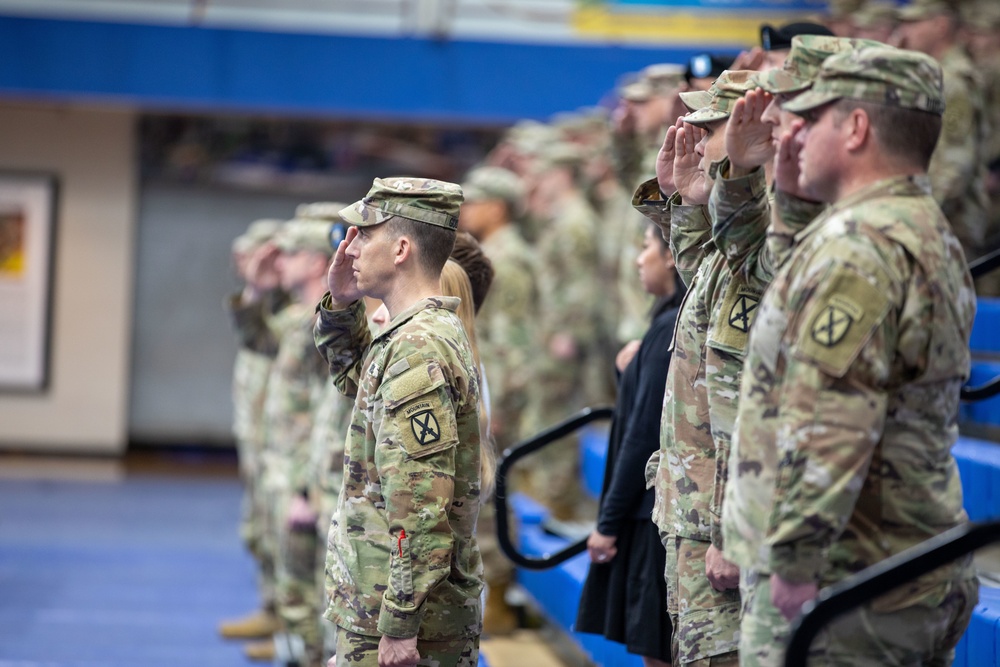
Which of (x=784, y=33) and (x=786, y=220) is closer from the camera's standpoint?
(x=786, y=220)

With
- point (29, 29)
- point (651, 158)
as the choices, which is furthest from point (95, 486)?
point (651, 158)

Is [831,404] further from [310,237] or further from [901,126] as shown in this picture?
[310,237]

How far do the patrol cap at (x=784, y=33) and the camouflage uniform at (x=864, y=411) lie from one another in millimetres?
1479

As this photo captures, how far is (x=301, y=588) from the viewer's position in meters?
4.86

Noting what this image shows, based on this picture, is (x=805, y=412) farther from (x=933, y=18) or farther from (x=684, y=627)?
(x=933, y=18)

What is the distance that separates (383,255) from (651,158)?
6.61 feet

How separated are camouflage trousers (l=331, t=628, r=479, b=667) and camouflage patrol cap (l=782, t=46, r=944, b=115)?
1.40m

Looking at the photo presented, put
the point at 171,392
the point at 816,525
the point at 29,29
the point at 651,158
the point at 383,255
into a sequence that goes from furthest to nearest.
Answer: the point at 171,392 < the point at 29,29 < the point at 651,158 < the point at 383,255 < the point at 816,525

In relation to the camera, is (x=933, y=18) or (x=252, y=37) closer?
(x=933, y=18)

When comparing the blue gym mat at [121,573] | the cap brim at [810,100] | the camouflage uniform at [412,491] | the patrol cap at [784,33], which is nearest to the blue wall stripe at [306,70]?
the blue gym mat at [121,573]

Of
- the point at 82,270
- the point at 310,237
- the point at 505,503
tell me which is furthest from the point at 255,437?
the point at 82,270

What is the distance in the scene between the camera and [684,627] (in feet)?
8.43

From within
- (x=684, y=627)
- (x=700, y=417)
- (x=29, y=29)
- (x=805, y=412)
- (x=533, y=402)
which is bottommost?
(x=533, y=402)

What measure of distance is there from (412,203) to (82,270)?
9313mm
